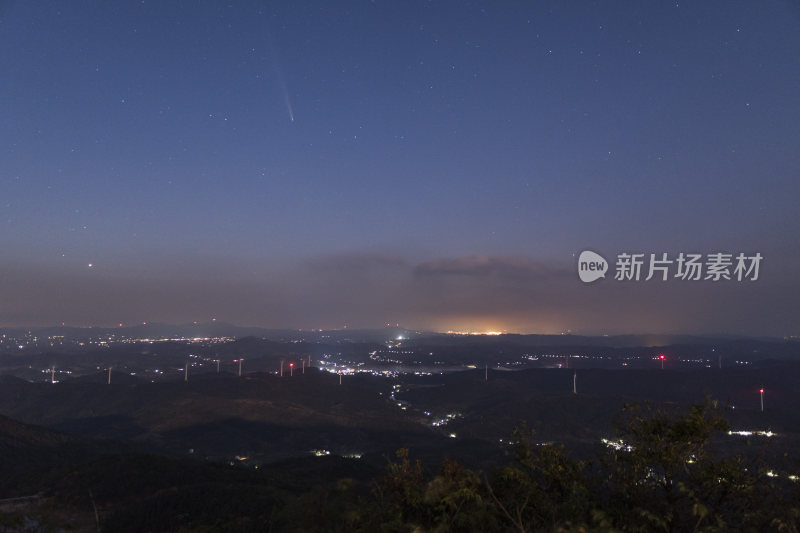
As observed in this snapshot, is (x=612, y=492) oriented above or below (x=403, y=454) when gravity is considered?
below

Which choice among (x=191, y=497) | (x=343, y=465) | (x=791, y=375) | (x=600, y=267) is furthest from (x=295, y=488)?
(x=791, y=375)

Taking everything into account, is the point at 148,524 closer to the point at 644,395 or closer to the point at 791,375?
the point at 644,395

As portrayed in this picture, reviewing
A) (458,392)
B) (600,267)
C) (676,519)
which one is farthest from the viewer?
Answer: (458,392)

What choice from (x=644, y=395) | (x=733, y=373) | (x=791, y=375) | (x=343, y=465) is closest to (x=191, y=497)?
(x=343, y=465)

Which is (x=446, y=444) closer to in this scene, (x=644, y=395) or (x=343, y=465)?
(x=343, y=465)

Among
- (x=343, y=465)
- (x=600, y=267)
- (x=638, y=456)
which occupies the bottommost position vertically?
(x=343, y=465)

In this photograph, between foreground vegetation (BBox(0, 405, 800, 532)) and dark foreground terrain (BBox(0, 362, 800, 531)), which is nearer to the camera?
foreground vegetation (BBox(0, 405, 800, 532))

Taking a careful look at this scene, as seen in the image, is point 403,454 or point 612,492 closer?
point 612,492

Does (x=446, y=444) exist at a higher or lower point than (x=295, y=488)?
lower

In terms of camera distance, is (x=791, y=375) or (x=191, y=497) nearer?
(x=191, y=497)

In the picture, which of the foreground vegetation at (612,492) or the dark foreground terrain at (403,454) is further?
the dark foreground terrain at (403,454)

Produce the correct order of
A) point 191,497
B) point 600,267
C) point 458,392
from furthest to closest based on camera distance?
1. point 458,392
2. point 191,497
3. point 600,267
